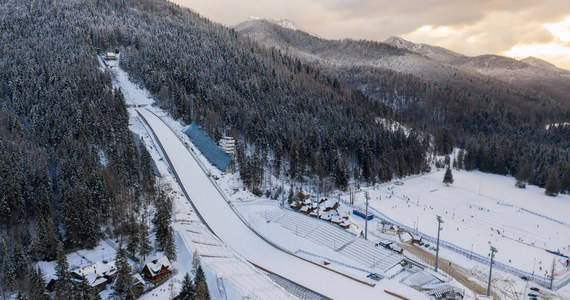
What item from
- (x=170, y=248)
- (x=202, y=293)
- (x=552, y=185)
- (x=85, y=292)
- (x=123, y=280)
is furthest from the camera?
(x=552, y=185)

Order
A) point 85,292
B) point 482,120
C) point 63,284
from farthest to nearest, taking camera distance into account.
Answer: point 482,120 → point 63,284 → point 85,292

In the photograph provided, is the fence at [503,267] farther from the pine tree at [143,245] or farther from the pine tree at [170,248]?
the pine tree at [143,245]

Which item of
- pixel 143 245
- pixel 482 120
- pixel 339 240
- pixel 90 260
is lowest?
pixel 339 240

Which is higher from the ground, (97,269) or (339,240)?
(97,269)

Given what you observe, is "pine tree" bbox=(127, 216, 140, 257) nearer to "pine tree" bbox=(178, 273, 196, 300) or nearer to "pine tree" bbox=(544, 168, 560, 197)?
"pine tree" bbox=(178, 273, 196, 300)

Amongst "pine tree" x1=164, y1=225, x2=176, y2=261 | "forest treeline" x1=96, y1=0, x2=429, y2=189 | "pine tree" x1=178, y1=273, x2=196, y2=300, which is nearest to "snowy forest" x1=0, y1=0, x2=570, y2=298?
"pine tree" x1=164, y1=225, x2=176, y2=261

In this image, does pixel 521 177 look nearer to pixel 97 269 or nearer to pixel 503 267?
pixel 503 267

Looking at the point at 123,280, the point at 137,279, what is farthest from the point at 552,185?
the point at 123,280
